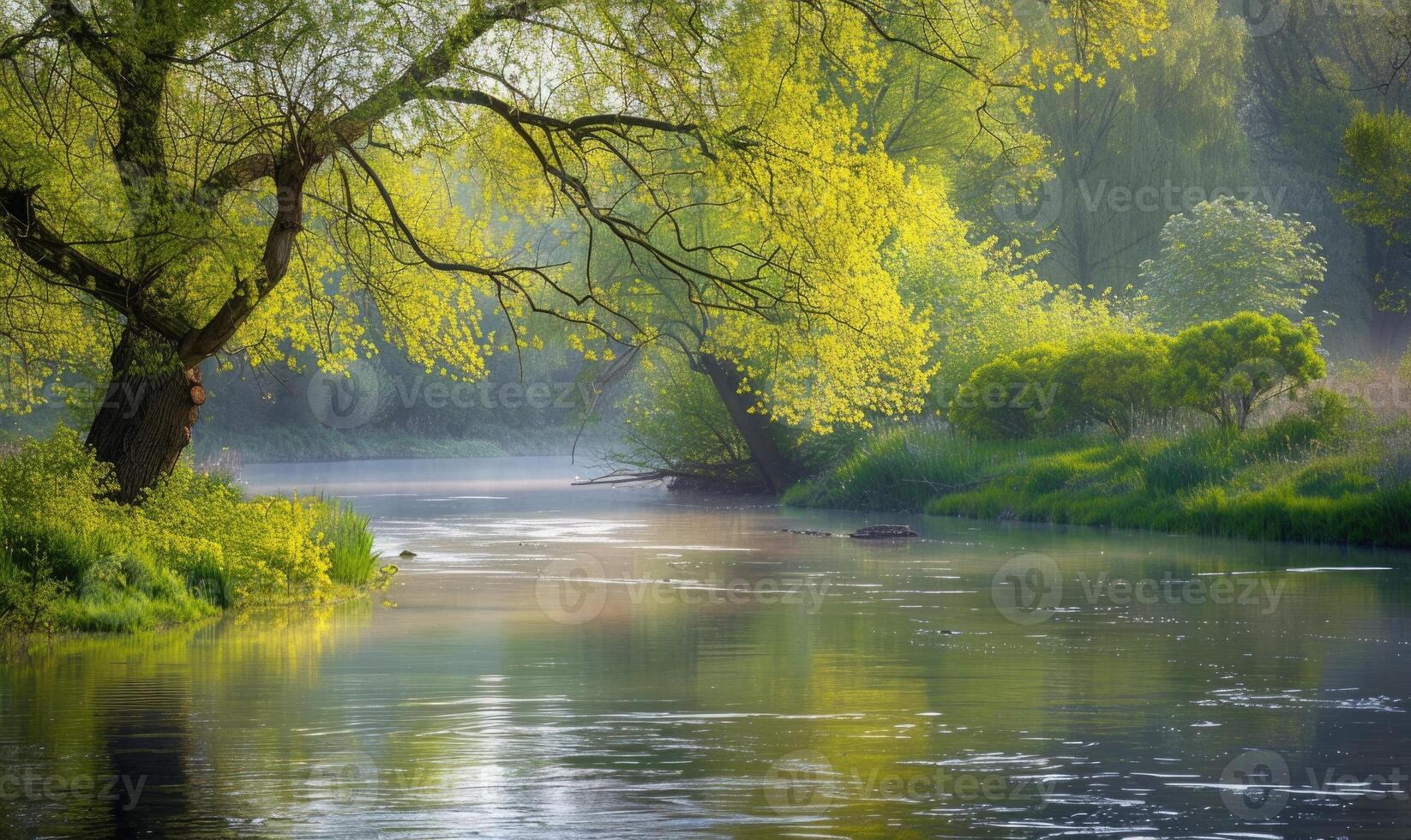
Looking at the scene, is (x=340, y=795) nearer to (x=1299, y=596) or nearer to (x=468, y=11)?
(x=468, y=11)

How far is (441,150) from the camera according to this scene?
19172mm

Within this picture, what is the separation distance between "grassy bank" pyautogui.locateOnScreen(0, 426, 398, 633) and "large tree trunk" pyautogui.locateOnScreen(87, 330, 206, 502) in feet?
0.86

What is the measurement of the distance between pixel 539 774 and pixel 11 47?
28.1 feet

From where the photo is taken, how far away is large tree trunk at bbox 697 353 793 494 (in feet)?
143

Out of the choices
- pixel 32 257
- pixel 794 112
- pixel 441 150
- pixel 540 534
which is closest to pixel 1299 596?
pixel 794 112
